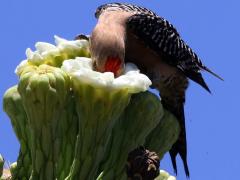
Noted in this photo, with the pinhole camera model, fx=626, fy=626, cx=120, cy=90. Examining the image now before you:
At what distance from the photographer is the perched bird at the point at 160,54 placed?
17.9ft

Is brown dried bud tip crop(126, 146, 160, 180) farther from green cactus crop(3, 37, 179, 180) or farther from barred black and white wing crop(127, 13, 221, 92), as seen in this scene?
barred black and white wing crop(127, 13, 221, 92)

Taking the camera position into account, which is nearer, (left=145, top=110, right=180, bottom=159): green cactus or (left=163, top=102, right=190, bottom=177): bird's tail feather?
(left=145, top=110, right=180, bottom=159): green cactus

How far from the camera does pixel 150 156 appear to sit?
3.49 m

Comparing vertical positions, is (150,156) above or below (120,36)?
below

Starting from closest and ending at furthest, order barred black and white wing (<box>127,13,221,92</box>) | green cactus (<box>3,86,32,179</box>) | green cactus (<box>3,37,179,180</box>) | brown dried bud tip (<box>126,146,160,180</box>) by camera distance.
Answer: brown dried bud tip (<box>126,146,160,180</box>), green cactus (<box>3,37,179,180</box>), green cactus (<box>3,86,32,179</box>), barred black and white wing (<box>127,13,221,92</box>)

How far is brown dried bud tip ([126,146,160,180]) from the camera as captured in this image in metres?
3.43

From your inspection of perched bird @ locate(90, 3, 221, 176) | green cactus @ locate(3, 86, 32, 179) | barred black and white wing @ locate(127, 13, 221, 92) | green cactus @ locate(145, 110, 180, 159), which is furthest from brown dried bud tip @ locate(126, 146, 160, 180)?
barred black and white wing @ locate(127, 13, 221, 92)

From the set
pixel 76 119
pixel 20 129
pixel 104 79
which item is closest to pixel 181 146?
pixel 76 119

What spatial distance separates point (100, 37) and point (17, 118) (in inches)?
35.5

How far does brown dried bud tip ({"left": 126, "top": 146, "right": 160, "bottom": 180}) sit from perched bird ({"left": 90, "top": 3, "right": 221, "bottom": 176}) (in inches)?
72.5

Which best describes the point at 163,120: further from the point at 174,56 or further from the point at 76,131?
the point at 174,56

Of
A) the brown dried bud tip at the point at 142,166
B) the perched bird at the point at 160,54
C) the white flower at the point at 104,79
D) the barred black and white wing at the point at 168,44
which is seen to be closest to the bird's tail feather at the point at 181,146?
the perched bird at the point at 160,54

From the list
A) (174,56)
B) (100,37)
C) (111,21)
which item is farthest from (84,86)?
(174,56)

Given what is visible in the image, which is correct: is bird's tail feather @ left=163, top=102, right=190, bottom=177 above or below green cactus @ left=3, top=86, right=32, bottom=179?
below
